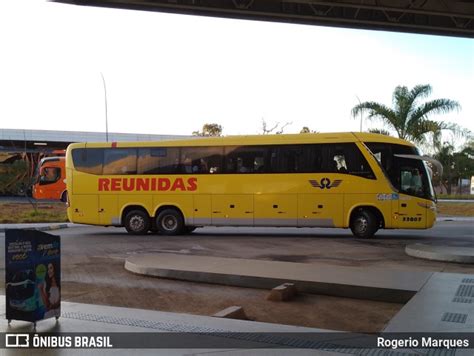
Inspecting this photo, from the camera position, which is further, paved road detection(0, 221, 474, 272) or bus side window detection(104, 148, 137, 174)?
bus side window detection(104, 148, 137, 174)

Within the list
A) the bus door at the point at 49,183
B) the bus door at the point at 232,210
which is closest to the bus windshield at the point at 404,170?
the bus door at the point at 232,210

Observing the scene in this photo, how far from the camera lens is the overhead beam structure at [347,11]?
54.0 ft

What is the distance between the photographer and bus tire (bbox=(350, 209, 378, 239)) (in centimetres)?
1798

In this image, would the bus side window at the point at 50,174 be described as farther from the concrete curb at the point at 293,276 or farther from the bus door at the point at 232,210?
the concrete curb at the point at 293,276

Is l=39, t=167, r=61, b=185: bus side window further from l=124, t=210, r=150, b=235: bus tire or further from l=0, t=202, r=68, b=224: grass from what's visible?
l=124, t=210, r=150, b=235: bus tire

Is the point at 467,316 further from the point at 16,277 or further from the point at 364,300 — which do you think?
the point at 16,277

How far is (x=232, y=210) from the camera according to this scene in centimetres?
1945

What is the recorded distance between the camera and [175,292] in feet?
30.8

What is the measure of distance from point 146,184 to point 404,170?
920cm

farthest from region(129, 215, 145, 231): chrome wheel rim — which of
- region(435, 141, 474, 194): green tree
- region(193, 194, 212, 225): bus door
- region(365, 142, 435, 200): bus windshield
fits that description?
region(435, 141, 474, 194): green tree

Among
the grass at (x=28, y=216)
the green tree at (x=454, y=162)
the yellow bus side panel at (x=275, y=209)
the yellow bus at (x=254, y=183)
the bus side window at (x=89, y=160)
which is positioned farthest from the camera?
the green tree at (x=454, y=162)

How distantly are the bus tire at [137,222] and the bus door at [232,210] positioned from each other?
263 centimetres

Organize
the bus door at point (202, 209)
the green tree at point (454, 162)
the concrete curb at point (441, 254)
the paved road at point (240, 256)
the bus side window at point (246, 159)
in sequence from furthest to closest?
1. the green tree at point (454, 162)
2. the bus door at point (202, 209)
3. the bus side window at point (246, 159)
4. the concrete curb at point (441, 254)
5. the paved road at point (240, 256)

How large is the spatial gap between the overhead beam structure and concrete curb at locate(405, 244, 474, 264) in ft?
25.0
